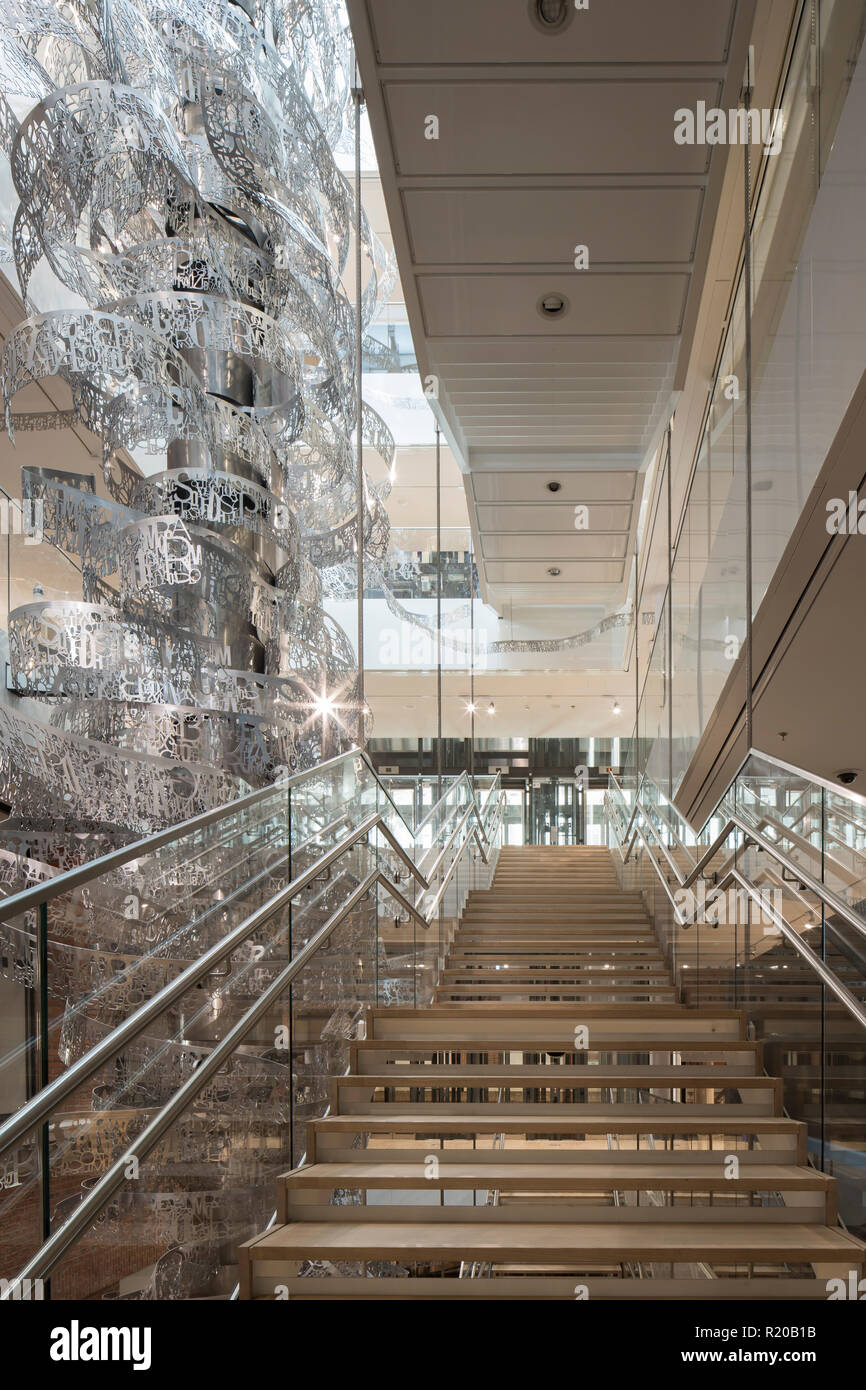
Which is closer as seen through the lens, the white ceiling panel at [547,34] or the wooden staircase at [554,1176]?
the wooden staircase at [554,1176]

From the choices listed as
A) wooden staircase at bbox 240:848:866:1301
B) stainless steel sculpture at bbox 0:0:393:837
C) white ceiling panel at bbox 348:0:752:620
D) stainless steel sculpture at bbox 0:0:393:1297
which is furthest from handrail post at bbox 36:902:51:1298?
white ceiling panel at bbox 348:0:752:620

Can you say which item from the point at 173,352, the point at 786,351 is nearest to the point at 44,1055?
the point at 173,352

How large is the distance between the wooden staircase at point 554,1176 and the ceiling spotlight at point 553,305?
4657mm

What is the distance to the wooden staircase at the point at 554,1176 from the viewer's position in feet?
9.89

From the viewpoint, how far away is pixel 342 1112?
434cm

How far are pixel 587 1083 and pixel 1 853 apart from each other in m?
2.32

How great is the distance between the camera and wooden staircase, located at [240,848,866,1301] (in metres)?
3.01

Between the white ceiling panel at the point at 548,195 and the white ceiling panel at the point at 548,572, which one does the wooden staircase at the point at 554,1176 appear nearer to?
the white ceiling panel at the point at 548,195

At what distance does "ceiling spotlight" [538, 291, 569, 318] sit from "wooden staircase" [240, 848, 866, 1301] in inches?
183

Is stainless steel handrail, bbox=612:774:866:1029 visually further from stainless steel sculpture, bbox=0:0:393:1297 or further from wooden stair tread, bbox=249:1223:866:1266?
stainless steel sculpture, bbox=0:0:393:1297

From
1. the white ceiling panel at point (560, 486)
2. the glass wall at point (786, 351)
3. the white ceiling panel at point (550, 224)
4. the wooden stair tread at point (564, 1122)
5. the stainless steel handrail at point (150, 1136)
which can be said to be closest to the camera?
the stainless steel handrail at point (150, 1136)

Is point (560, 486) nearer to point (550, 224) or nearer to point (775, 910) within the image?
point (550, 224)
